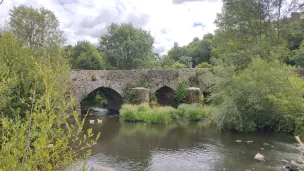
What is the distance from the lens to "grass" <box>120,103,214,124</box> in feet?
58.9

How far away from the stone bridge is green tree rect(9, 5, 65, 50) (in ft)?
19.2

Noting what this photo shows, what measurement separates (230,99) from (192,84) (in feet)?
33.0

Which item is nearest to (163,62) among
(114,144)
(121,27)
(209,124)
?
(121,27)

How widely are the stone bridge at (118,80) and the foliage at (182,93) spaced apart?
0.42m

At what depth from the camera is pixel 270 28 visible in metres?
20.8

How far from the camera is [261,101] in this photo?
14.9 m

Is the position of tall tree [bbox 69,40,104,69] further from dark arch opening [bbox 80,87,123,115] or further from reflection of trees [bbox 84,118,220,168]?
reflection of trees [bbox 84,118,220,168]

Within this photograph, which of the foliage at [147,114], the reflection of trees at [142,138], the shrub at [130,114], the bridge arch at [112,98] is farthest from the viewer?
the bridge arch at [112,98]

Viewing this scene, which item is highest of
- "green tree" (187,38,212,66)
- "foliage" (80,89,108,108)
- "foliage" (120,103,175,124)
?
"green tree" (187,38,212,66)

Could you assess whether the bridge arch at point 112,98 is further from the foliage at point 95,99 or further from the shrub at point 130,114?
the shrub at point 130,114

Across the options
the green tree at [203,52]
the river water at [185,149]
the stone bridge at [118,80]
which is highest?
the green tree at [203,52]

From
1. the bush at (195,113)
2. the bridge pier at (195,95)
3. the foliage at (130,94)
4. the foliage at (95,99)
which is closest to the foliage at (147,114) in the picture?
the bush at (195,113)

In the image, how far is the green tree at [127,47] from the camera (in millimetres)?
37844

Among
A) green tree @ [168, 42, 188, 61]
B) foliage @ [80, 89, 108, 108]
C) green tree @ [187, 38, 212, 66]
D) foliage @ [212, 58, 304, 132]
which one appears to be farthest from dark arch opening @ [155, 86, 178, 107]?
green tree @ [168, 42, 188, 61]
